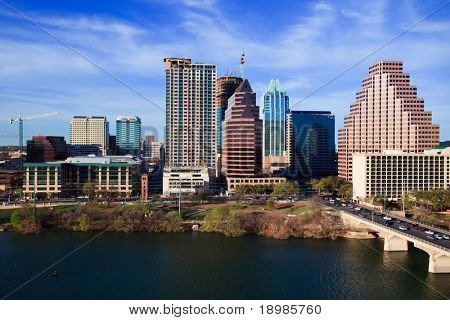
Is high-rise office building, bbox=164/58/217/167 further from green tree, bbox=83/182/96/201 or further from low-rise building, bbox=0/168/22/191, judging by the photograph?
low-rise building, bbox=0/168/22/191

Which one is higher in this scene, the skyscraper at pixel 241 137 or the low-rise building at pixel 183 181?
the skyscraper at pixel 241 137

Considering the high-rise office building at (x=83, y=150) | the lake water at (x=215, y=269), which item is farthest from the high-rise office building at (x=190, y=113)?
the high-rise office building at (x=83, y=150)

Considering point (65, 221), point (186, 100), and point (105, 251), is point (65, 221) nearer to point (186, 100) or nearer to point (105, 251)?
point (105, 251)

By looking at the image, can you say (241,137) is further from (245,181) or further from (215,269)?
(215,269)

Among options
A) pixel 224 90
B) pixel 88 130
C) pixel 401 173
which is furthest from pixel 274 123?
pixel 88 130

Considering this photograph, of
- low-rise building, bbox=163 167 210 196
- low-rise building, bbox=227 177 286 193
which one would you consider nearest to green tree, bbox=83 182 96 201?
low-rise building, bbox=163 167 210 196

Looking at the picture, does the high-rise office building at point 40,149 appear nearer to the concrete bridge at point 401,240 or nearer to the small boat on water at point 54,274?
the concrete bridge at point 401,240
